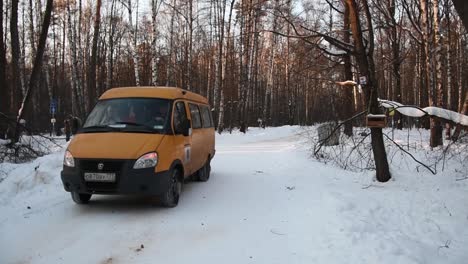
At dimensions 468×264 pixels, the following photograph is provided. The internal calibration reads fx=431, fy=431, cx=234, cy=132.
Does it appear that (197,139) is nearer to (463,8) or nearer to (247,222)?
(247,222)

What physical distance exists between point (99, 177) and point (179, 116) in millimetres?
2050

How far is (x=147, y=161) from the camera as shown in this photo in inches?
268

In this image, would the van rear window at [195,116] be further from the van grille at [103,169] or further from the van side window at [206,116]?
the van grille at [103,169]

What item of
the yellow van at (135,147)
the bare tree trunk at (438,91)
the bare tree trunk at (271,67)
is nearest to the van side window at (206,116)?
the yellow van at (135,147)

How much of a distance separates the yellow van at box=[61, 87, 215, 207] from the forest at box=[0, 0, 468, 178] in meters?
3.08

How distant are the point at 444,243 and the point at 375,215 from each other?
116 centimetres

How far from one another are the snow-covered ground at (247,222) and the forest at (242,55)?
81.6 inches

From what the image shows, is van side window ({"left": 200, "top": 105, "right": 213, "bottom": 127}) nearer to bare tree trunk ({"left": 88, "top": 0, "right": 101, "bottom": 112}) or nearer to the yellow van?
the yellow van

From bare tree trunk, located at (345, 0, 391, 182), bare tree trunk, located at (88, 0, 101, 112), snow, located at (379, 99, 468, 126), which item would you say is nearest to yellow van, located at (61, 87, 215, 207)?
bare tree trunk, located at (345, 0, 391, 182)

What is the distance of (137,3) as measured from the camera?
3612 cm

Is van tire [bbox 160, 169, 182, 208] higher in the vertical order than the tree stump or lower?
lower

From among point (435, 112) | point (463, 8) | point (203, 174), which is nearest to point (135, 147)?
point (203, 174)

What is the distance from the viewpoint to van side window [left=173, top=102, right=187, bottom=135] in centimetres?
780

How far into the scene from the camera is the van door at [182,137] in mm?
7773
